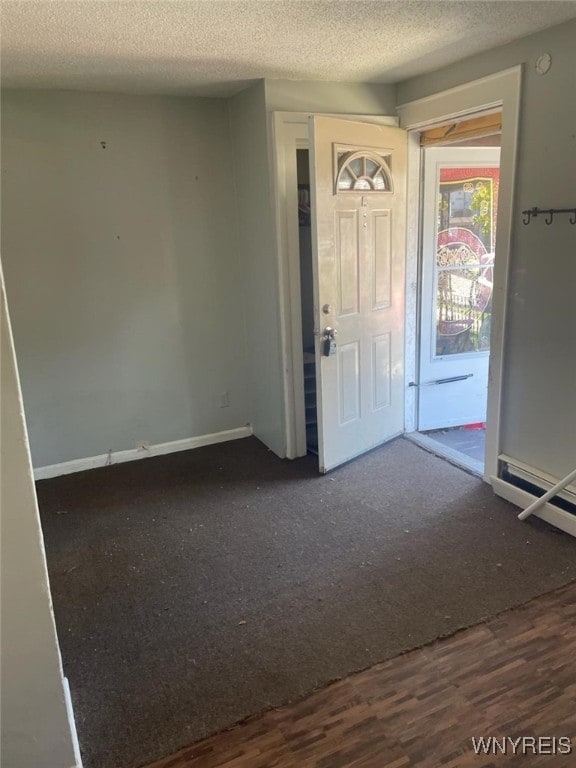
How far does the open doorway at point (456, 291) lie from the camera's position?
149 inches

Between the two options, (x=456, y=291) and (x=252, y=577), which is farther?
(x=456, y=291)

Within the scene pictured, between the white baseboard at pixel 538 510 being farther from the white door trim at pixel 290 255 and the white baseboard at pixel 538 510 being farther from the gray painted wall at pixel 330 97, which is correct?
the gray painted wall at pixel 330 97

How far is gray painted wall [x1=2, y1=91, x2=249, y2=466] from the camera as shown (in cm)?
331

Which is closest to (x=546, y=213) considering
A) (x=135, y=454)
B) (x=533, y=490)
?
(x=533, y=490)

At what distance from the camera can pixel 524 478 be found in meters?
2.97

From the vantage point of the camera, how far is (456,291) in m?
4.12

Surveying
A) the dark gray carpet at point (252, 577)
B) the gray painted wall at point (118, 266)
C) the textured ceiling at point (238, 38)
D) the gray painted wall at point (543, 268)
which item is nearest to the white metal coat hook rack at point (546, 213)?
the gray painted wall at point (543, 268)

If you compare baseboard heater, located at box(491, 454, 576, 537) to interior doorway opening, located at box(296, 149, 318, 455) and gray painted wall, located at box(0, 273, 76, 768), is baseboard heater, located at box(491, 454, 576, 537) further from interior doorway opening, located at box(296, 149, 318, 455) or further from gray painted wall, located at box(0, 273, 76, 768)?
gray painted wall, located at box(0, 273, 76, 768)

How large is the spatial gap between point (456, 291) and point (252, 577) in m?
2.63

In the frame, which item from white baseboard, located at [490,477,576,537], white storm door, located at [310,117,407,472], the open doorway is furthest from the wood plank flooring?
the open doorway

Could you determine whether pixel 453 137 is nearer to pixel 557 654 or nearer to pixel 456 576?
pixel 456 576

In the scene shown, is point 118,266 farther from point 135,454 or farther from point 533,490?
point 533,490

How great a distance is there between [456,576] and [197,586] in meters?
1.15

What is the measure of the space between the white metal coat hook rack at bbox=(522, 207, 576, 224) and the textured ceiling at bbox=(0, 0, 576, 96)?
774mm
